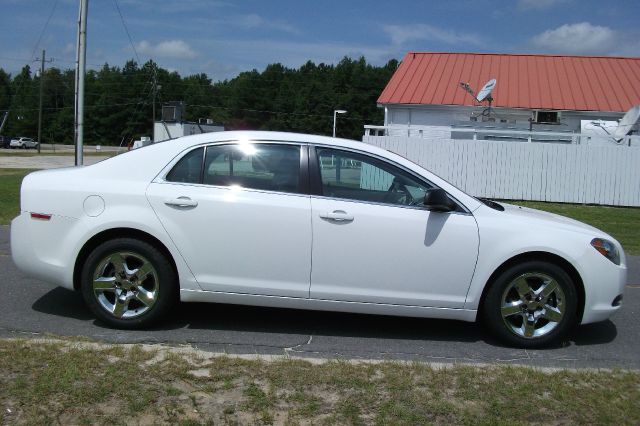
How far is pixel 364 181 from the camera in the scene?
211 inches

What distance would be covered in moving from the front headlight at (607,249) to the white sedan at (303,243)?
11 millimetres

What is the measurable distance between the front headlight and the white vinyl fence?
41.6 feet

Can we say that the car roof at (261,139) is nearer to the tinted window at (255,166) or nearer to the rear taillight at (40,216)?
the tinted window at (255,166)

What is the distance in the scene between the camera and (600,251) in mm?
5164

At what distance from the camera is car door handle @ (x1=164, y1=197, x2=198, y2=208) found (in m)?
5.06

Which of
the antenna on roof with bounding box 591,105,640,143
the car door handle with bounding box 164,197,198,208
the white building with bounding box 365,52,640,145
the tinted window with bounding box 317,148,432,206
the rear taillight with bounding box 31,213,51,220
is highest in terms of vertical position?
the white building with bounding box 365,52,640,145

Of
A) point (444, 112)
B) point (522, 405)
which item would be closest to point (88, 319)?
point (522, 405)

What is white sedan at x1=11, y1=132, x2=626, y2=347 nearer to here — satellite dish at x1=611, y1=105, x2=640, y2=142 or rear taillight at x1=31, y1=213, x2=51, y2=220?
rear taillight at x1=31, y1=213, x2=51, y2=220

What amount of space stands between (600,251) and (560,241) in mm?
367

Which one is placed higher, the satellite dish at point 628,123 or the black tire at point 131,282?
the satellite dish at point 628,123

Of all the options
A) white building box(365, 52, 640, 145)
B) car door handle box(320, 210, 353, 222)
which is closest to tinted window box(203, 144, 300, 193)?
car door handle box(320, 210, 353, 222)

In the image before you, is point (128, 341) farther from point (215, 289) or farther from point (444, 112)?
point (444, 112)

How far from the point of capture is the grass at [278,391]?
3.55 m

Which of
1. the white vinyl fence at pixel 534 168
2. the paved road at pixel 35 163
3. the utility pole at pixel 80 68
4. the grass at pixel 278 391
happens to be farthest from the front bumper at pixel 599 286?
the paved road at pixel 35 163
